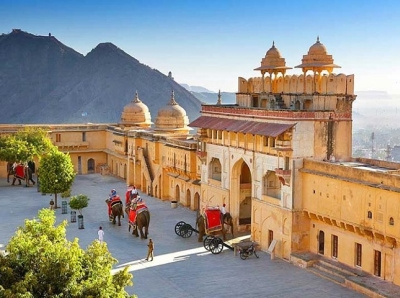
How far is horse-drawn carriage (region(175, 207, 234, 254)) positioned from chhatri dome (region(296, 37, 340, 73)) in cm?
873

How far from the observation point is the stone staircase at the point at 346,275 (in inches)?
939

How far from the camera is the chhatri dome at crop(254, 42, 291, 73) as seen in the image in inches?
1378

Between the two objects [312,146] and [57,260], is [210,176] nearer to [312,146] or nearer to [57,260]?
[312,146]

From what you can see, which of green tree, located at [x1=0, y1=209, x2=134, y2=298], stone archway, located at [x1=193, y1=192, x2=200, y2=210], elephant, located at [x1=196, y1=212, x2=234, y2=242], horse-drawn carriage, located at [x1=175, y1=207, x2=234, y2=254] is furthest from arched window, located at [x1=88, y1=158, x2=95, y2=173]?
green tree, located at [x1=0, y1=209, x2=134, y2=298]

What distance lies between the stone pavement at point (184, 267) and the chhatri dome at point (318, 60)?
975 cm

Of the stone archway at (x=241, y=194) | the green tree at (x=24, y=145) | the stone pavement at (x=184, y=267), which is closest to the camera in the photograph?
the stone pavement at (x=184, y=267)

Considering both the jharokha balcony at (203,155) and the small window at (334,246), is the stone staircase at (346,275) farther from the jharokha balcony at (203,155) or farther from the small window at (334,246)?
the jharokha balcony at (203,155)

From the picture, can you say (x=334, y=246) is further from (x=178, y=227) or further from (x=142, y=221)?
(x=142, y=221)

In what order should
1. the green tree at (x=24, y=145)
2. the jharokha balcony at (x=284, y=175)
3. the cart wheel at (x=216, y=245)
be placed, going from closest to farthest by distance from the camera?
the jharokha balcony at (x=284, y=175), the cart wheel at (x=216, y=245), the green tree at (x=24, y=145)

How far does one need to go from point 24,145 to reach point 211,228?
80.3ft

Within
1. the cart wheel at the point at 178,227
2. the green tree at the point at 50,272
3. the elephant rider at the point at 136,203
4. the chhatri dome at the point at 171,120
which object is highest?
the chhatri dome at the point at 171,120

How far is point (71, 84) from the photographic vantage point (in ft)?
518

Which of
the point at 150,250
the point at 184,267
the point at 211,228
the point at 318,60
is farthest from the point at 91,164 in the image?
the point at 184,267

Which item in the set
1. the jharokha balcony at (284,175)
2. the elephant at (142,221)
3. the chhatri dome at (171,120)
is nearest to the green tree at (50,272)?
the jharokha balcony at (284,175)
